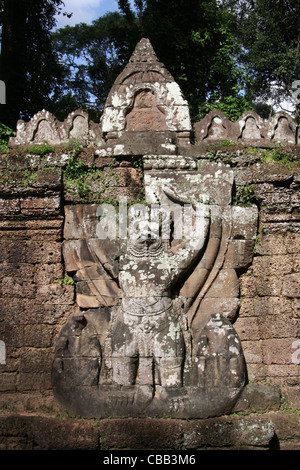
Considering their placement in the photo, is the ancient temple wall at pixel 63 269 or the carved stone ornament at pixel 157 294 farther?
the ancient temple wall at pixel 63 269

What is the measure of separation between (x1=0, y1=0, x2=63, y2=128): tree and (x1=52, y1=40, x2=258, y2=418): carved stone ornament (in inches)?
289

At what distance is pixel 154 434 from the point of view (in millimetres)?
5176

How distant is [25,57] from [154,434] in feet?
37.0

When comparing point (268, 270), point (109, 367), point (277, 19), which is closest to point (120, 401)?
point (109, 367)

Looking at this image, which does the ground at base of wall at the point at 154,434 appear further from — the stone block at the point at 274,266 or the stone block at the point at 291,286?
the stone block at the point at 274,266

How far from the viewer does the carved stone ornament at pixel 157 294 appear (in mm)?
5535

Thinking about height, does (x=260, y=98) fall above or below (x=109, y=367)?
above

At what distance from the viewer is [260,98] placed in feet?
65.9

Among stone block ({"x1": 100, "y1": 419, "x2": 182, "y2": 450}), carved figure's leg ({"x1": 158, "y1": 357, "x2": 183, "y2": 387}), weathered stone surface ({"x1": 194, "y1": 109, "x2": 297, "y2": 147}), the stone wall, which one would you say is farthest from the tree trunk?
stone block ({"x1": 100, "y1": 419, "x2": 182, "y2": 450})

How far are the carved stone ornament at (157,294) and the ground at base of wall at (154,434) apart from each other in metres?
0.18

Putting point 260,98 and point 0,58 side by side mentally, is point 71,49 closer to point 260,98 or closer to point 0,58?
point 260,98

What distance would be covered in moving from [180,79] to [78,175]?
877 centimetres

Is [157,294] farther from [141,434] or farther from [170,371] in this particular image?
[141,434]

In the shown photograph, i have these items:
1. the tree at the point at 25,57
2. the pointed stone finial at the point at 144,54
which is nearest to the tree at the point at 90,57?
the tree at the point at 25,57
